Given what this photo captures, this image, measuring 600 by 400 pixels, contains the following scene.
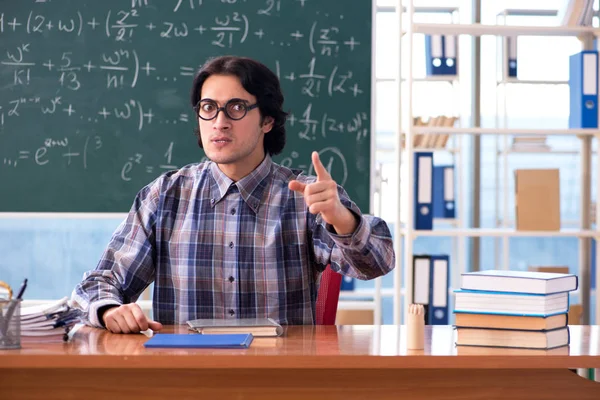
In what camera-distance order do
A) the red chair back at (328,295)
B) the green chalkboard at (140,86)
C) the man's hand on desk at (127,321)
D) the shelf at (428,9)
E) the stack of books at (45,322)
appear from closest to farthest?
the stack of books at (45,322)
the man's hand on desk at (127,321)
the red chair back at (328,295)
the green chalkboard at (140,86)
the shelf at (428,9)

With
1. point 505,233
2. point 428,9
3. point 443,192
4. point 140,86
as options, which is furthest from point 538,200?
point 140,86

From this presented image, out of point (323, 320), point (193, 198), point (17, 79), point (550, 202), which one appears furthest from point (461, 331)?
point (17, 79)

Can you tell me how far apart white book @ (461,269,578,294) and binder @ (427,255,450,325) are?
7.30 feet

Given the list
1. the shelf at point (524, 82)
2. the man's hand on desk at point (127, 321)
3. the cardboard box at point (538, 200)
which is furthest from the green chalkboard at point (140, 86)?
the man's hand on desk at point (127, 321)

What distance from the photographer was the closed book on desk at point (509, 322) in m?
1.58

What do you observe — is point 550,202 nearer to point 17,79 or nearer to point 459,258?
point 459,258

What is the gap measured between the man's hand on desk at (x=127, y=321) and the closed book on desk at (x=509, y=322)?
69 centimetres

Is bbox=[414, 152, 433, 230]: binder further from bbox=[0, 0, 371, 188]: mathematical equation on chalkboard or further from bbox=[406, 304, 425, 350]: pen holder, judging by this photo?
bbox=[406, 304, 425, 350]: pen holder

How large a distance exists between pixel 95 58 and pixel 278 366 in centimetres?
276

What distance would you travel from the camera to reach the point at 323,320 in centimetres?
230

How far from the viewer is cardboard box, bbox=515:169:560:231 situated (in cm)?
380

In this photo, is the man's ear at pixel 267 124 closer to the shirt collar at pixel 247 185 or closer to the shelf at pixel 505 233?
the shirt collar at pixel 247 185

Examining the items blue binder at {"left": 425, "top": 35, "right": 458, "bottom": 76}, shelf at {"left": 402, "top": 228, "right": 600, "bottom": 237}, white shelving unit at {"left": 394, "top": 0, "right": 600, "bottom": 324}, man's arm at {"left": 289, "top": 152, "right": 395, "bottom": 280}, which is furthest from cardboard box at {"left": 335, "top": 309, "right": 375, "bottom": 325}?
man's arm at {"left": 289, "top": 152, "right": 395, "bottom": 280}

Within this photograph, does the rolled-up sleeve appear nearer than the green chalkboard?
Yes
